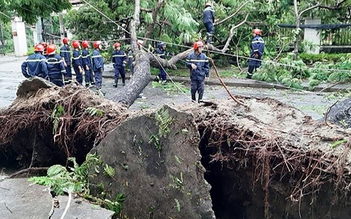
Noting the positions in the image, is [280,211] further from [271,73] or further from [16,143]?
[271,73]

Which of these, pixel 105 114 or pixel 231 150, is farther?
pixel 105 114

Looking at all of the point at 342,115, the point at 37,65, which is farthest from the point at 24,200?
the point at 37,65

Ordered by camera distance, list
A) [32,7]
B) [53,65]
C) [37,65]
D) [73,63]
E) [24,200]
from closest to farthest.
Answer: [24,200]
[32,7]
[37,65]
[53,65]
[73,63]

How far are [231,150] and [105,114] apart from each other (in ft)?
4.53

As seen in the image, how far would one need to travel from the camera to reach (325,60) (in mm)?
14336

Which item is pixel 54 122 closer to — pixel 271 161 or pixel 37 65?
pixel 271 161

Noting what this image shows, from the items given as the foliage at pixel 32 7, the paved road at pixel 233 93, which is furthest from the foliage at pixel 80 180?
the paved road at pixel 233 93

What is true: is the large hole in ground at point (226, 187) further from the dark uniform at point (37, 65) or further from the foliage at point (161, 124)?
the dark uniform at point (37, 65)

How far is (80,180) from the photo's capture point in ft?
11.9

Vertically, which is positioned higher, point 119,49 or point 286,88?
point 119,49

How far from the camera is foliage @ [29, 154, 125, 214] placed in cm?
346

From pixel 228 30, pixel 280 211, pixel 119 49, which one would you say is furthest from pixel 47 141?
pixel 228 30

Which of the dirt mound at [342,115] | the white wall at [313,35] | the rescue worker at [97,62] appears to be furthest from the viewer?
the white wall at [313,35]

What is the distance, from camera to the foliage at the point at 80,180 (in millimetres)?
3461
